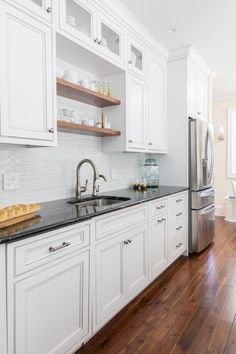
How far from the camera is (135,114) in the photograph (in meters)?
2.67

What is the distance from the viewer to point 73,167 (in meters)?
2.29

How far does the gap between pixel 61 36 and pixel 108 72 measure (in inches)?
30.9

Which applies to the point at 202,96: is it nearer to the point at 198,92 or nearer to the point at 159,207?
the point at 198,92

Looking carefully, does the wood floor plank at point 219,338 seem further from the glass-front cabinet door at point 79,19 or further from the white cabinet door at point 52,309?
the glass-front cabinet door at point 79,19

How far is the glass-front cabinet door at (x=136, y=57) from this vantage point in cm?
254

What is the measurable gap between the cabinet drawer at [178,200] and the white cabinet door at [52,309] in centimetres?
147

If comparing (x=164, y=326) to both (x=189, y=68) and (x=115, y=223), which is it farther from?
(x=189, y=68)

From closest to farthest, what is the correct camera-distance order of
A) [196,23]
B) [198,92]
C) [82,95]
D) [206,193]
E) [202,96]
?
[82,95] → [196,23] → [206,193] → [198,92] → [202,96]

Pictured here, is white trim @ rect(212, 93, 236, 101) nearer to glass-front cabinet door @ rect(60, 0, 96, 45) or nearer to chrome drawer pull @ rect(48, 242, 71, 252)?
glass-front cabinet door @ rect(60, 0, 96, 45)

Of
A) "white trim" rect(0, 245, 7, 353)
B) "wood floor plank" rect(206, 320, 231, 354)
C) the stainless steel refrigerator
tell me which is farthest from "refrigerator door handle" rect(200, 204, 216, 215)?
"white trim" rect(0, 245, 7, 353)

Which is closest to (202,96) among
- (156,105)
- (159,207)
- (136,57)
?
(156,105)

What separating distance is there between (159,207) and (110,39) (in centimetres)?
164

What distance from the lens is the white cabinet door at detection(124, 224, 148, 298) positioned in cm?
197

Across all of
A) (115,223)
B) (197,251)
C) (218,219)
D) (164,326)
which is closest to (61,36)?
(115,223)
